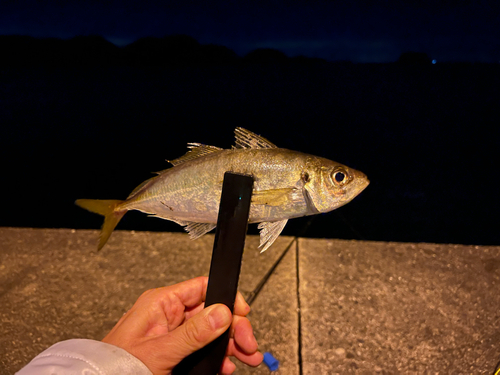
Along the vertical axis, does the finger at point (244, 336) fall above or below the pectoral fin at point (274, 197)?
below

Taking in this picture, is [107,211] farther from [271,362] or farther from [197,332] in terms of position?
[271,362]

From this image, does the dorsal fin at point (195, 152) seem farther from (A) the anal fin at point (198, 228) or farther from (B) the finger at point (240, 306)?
(B) the finger at point (240, 306)

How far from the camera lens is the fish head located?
1.00 m

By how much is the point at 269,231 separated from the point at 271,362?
5.22 ft

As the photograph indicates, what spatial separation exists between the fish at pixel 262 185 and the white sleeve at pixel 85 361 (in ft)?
2.00

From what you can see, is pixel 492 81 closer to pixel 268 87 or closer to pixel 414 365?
pixel 268 87

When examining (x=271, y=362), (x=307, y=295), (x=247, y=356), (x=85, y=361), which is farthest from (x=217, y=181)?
(x=307, y=295)

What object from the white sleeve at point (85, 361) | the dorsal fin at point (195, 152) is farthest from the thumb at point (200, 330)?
the dorsal fin at point (195, 152)

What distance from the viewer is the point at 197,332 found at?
3.70 feet

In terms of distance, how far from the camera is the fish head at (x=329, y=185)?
997 millimetres

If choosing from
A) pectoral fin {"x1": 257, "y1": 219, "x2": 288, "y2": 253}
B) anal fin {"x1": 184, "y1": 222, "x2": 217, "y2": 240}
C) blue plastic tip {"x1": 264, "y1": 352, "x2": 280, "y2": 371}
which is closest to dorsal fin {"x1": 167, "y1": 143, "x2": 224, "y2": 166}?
anal fin {"x1": 184, "y1": 222, "x2": 217, "y2": 240}

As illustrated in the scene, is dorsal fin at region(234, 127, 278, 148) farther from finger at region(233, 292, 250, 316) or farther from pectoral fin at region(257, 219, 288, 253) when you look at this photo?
finger at region(233, 292, 250, 316)

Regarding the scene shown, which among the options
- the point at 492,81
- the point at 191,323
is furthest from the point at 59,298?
the point at 492,81

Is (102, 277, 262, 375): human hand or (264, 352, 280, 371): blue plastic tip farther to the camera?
(264, 352, 280, 371): blue plastic tip
